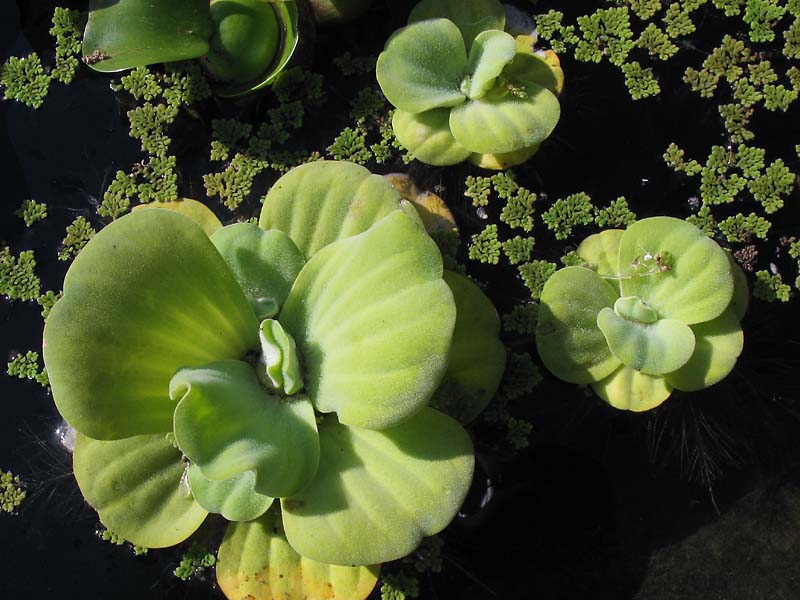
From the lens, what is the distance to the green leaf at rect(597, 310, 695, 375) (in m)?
2.16

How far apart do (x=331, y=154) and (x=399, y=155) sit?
0.23 m

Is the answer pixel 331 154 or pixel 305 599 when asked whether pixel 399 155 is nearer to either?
pixel 331 154

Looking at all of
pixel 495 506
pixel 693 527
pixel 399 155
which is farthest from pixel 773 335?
pixel 399 155

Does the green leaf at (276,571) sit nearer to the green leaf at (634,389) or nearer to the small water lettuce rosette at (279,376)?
the small water lettuce rosette at (279,376)

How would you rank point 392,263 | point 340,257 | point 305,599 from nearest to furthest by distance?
point 392,263
point 340,257
point 305,599

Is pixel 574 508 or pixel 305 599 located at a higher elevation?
pixel 305 599

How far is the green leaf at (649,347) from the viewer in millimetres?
2162

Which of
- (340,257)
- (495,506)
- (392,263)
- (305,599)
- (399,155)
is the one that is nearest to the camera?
(392,263)

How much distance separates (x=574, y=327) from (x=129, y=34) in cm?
159

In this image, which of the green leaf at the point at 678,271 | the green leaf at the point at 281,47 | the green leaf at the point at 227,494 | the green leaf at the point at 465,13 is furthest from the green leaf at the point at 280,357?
the green leaf at the point at 465,13

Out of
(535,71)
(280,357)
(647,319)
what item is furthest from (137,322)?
(535,71)

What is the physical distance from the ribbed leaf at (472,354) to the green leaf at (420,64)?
585 mm

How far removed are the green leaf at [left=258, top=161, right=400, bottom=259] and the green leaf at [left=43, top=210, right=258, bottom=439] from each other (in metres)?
0.31

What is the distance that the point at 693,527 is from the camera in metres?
2.50
